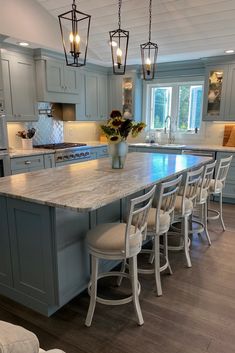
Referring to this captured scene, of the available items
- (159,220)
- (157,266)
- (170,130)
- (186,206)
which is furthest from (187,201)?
(170,130)

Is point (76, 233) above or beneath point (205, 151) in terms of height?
beneath

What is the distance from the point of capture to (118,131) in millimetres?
2711

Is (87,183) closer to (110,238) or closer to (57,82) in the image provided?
(110,238)

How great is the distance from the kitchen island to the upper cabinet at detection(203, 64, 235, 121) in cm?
304

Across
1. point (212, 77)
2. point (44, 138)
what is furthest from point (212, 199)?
point (44, 138)

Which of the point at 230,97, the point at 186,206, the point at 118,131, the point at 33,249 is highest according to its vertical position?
the point at 230,97

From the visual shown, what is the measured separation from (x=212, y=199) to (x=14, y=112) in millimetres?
3722

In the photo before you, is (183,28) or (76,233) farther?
(183,28)

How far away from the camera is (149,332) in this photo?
6.47 feet

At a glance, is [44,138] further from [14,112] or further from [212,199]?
[212,199]

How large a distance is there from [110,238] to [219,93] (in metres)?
3.98

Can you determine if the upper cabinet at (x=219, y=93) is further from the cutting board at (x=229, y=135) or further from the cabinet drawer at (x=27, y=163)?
the cabinet drawer at (x=27, y=163)

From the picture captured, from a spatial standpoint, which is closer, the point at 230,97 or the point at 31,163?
the point at 31,163

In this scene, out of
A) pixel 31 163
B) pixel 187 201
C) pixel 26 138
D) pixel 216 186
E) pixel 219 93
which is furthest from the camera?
pixel 219 93
